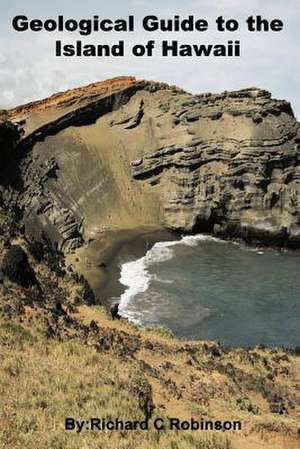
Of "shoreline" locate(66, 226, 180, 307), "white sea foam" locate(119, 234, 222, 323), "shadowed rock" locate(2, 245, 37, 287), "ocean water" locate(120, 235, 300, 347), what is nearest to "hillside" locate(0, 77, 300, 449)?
"shadowed rock" locate(2, 245, 37, 287)

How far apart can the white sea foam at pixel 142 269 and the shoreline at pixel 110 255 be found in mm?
595

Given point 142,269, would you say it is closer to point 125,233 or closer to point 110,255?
point 110,255

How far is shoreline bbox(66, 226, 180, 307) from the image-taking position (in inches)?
2116

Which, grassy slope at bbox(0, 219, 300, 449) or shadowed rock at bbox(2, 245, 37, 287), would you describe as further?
shadowed rock at bbox(2, 245, 37, 287)

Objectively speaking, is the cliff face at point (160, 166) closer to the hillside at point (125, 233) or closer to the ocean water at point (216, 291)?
the hillside at point (125, 233)

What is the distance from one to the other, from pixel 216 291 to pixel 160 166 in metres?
27.7

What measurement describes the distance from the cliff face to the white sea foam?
2.74 metres

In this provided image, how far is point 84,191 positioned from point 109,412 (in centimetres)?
5822

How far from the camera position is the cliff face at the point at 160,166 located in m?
70.2

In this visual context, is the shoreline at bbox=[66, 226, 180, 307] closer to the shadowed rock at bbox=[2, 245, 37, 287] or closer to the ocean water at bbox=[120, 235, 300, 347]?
the ocean water at bbox=[120, 235, 300, 347]

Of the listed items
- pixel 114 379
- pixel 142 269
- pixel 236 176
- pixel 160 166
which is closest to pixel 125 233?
pixel 142 269

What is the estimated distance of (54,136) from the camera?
7725 centimetres

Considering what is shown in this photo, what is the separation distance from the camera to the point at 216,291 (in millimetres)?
54250

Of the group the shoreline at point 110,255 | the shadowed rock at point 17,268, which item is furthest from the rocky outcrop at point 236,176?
the shadowed rock at point 17,268
